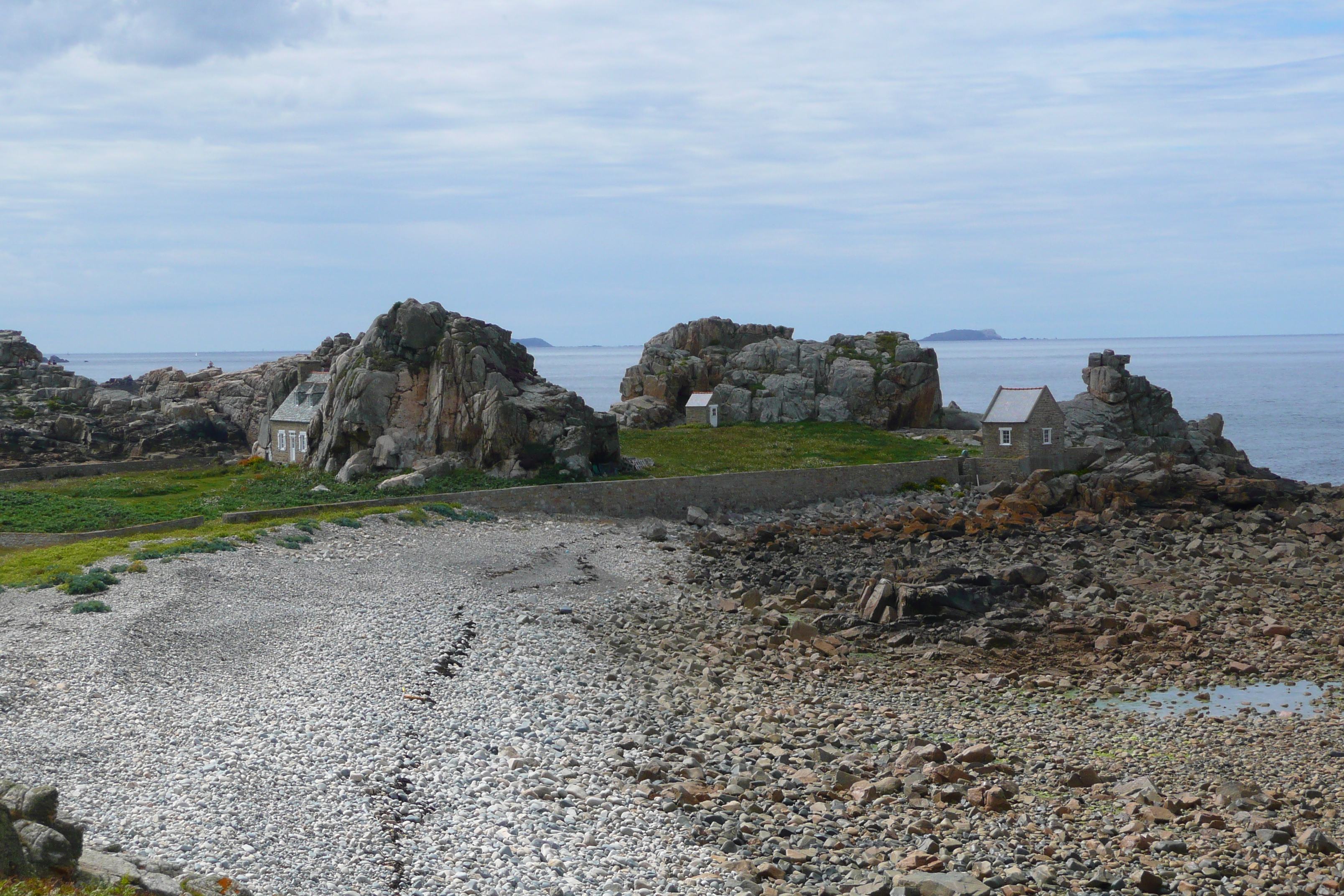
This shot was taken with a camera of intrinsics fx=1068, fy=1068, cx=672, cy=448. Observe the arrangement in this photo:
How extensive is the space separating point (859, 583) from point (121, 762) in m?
24.2

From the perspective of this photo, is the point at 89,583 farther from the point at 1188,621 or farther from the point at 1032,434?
the point at 1032,434

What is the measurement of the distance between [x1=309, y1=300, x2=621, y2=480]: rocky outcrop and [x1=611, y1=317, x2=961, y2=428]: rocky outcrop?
76.7 feet

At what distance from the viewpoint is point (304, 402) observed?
60219mm

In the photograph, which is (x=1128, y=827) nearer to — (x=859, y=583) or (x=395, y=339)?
(x=859, y=583)

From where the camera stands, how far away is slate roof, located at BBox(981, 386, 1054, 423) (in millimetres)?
57875

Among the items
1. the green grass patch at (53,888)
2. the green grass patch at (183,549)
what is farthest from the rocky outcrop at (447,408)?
the green grass patch at (53,888)

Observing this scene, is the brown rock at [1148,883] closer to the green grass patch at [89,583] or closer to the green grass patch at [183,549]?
the green grass patch at [89,583]

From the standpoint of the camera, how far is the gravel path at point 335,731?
15.7m

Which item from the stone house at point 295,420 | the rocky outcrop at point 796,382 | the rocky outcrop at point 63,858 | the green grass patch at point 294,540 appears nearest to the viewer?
the rocky outcrop at point 63,858

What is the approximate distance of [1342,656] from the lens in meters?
27.6

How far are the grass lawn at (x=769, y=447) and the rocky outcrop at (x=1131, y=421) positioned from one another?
316 inches

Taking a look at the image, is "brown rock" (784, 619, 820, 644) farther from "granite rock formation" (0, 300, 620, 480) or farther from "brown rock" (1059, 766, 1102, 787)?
"granite rock formation" (0, 300, 620, 480)

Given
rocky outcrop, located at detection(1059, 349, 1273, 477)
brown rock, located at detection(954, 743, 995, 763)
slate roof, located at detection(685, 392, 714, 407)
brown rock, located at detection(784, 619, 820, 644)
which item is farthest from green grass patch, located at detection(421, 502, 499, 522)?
rocky outcrop, located at detection(1059, 349, 1273, 477)

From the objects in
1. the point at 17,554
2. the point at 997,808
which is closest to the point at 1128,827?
the point at 997,808
